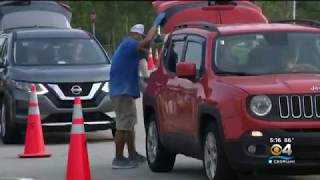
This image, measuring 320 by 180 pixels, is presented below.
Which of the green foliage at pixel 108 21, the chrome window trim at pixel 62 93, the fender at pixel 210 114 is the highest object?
the fender at pixel 210 114

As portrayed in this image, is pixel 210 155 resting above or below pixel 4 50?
above

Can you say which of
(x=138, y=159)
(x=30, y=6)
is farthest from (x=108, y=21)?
(x=138, y=159)

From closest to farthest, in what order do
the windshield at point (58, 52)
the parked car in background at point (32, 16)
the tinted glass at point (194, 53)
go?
the tinted glass at point (194, 53) → the windshield at point (58, 52) → the parked car in background at point (32, 16)

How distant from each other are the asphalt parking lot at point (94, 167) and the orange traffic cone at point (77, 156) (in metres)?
0.76

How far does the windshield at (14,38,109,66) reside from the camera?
16.6m

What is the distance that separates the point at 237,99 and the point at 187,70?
1.18 metres

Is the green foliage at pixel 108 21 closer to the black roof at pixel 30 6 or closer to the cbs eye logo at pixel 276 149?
the black roof at pixel 30 6

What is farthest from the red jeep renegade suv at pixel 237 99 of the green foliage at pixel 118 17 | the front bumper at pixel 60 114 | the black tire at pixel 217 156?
the green foliage at pixel 118 17

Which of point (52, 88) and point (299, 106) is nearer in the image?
point (299, 106)

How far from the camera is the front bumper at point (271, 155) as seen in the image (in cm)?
967

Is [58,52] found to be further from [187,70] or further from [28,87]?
[187,70]

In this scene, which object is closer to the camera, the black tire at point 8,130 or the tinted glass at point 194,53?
the tinted glass at point 194,53

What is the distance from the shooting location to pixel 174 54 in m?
12.1

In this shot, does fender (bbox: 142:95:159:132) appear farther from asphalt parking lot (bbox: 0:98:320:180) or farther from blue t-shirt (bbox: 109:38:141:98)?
asphalt parking lot (bbox: 0:98:320:180)
